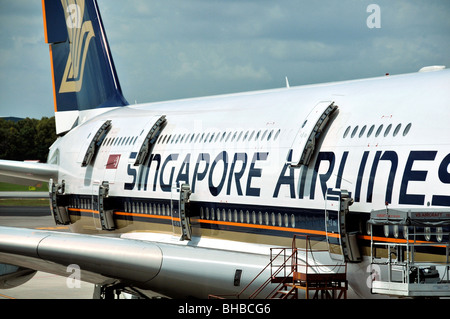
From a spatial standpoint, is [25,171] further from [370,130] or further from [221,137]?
[370,130]

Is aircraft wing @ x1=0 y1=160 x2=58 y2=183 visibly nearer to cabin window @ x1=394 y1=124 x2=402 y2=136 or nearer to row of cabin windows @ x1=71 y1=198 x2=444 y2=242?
row of cabin windows @ x1=71 y1=198 x2=444 y2=242

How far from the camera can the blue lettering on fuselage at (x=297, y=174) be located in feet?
42.6

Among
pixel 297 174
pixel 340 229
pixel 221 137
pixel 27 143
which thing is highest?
pixel 27 143

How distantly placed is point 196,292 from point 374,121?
16.6ft

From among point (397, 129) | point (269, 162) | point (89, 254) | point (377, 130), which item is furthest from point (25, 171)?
point (397, 129)

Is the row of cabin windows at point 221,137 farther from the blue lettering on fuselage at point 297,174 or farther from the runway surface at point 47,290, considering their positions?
the runway surface at point 47,290

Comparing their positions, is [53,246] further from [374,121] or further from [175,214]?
[374,121]

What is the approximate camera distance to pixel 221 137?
19.4 meters

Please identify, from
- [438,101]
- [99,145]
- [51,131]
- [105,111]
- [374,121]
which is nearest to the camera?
[438,101]

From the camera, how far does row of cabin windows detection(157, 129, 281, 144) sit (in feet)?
57.5

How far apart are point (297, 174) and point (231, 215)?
9.07 ft

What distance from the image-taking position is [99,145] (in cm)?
2578

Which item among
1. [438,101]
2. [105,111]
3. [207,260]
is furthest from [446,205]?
[105,111]

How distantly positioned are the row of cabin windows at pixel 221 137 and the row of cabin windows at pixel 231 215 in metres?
1.68
